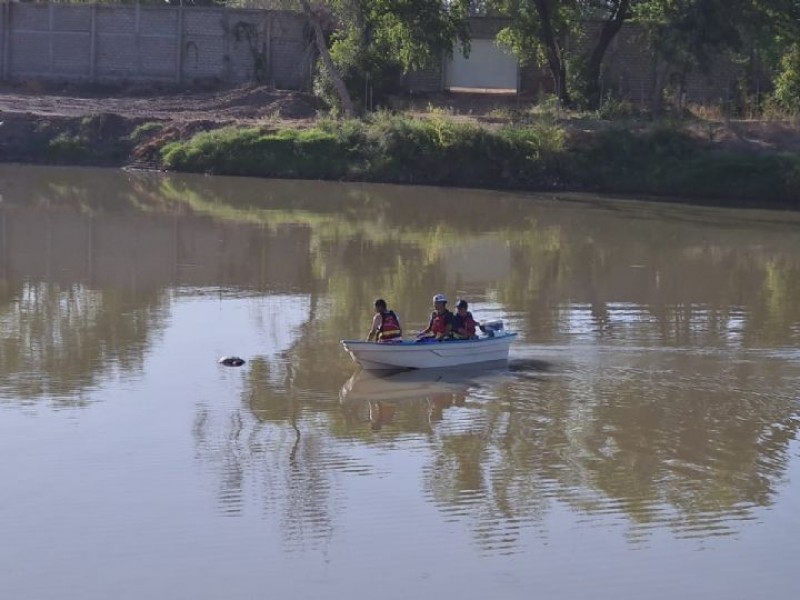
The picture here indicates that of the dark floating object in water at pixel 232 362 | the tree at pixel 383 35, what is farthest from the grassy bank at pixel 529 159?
the dark floating object in water at pixel 232 362

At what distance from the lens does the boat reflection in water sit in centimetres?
1630

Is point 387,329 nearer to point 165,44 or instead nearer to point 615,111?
point 615,111

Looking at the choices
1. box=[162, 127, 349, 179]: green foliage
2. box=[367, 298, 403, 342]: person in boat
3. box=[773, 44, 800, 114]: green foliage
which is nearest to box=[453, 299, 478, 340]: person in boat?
box=[367, 298, 403, 342]: person in boat

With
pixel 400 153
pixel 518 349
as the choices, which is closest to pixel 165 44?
pixel 400 153

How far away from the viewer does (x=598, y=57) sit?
46656mm

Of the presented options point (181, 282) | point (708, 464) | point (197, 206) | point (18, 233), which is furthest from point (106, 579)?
point (197, 206)

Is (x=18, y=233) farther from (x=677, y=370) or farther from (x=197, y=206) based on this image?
(x=677, y=370)

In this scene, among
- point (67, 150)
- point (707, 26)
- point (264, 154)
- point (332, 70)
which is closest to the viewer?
point (707, 26)

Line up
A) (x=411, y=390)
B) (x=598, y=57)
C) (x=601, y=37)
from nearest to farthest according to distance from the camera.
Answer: (x=411, y=390) → (x=601, y=37) → (x=598, y=57)

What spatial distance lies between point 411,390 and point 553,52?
30138 millimetres

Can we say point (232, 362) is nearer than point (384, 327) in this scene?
Yes

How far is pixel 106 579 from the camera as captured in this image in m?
10.7

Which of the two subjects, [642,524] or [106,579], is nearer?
[106,579]

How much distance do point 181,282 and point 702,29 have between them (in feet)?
74.8
